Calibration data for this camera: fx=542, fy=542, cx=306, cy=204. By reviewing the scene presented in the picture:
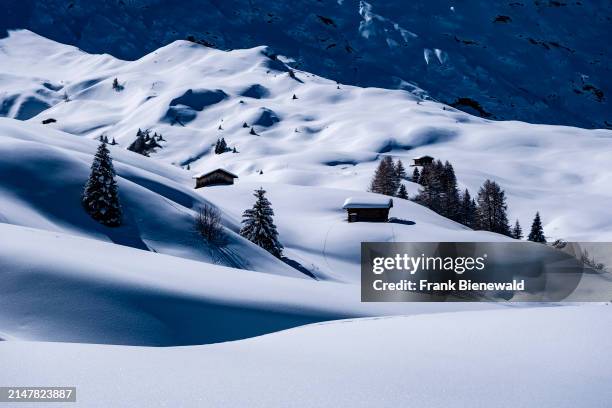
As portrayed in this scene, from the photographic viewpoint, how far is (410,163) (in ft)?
334

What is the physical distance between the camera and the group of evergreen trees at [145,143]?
103225 mm

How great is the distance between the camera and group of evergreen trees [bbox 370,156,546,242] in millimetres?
67506

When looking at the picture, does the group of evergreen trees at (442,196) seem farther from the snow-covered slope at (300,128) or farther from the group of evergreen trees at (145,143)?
the group of evergreen trees at (145,143)

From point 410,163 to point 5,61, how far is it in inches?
6632

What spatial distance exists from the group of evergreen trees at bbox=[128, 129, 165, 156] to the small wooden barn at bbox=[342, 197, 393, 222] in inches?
2362

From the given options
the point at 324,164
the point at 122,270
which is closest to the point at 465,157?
the point at 324,164

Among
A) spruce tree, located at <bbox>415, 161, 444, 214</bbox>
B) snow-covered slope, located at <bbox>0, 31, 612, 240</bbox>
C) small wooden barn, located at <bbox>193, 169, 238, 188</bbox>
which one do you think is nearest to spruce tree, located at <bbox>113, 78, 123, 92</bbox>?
snow-covered slope, located at <bbox>0, 31, 612, 240</bbox>

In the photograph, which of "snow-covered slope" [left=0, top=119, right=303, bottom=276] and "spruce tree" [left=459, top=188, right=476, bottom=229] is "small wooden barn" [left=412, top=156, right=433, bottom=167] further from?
"snow-covered slope" [left=0, top=119, right=303, bottom=276]

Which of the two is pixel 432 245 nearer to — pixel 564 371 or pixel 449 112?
pixel 564 371

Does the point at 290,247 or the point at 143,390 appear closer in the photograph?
the point at 143,390

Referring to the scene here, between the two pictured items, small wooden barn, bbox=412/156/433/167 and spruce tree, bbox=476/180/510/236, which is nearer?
spruce tree, bbox=476/180/510/236

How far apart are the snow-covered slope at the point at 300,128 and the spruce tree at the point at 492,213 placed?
8.09m

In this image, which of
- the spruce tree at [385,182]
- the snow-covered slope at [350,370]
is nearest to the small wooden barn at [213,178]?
the spruce tree at [385,182]

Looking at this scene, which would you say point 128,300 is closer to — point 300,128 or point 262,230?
point 262,230
